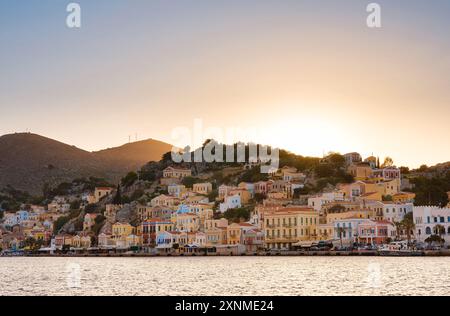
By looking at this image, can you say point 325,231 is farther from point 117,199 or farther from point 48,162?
point 48,162

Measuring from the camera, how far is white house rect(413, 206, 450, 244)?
65.4 metres

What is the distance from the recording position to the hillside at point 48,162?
16625 centimetres

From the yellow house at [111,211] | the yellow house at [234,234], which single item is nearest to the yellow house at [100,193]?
the yellow house at [111,211]

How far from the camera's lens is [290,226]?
7181 centimetres

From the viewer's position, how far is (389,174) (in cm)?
8575

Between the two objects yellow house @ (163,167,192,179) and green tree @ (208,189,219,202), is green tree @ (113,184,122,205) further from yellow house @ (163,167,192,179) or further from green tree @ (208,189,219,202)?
green tree @ (208,189,219,202)

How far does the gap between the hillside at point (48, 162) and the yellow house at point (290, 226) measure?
88.6 meters

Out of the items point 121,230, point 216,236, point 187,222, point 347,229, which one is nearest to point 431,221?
point 347,229

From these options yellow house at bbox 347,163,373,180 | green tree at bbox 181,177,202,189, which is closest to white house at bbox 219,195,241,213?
yellow house at bbox 347,163,373,180

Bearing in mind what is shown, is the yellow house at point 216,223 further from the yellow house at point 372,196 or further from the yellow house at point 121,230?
the yellow house at point 372,196
